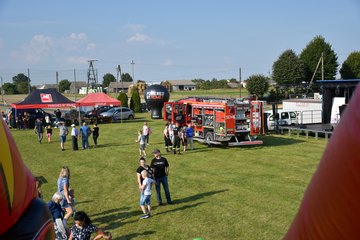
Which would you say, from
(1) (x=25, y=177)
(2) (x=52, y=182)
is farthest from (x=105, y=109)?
(1) (x=25, y=177)

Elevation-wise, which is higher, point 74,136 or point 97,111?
point 97,111

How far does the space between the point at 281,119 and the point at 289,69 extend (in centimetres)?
3956

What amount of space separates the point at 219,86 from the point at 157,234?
4082 inches

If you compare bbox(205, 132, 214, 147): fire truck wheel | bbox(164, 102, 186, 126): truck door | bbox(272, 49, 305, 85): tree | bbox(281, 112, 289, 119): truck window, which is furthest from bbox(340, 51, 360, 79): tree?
bbox(205, 132, 214, 147): fire truck wheel

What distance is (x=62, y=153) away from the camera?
20.9 m

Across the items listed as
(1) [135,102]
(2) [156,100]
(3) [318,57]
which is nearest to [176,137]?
(2) [156,100]

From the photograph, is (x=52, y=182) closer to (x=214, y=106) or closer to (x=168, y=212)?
(x=168, y=212)

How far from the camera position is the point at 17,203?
3.04 m

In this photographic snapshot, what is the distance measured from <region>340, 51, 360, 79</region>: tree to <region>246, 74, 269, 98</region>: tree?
19.0m

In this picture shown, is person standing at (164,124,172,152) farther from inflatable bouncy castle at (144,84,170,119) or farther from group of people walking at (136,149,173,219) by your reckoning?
inflatable bouncy castle at (144,84,170,119)

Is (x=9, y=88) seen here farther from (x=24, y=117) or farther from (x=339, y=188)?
(x=339, y=188)

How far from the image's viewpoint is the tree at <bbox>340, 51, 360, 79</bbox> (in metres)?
67.3

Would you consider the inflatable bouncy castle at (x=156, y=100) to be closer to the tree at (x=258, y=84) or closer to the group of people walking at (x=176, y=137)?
the group of people walking at (x=176, y=137)

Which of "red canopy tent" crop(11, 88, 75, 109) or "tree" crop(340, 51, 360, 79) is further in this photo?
"tree" crop(340, 51, 360, 79)
